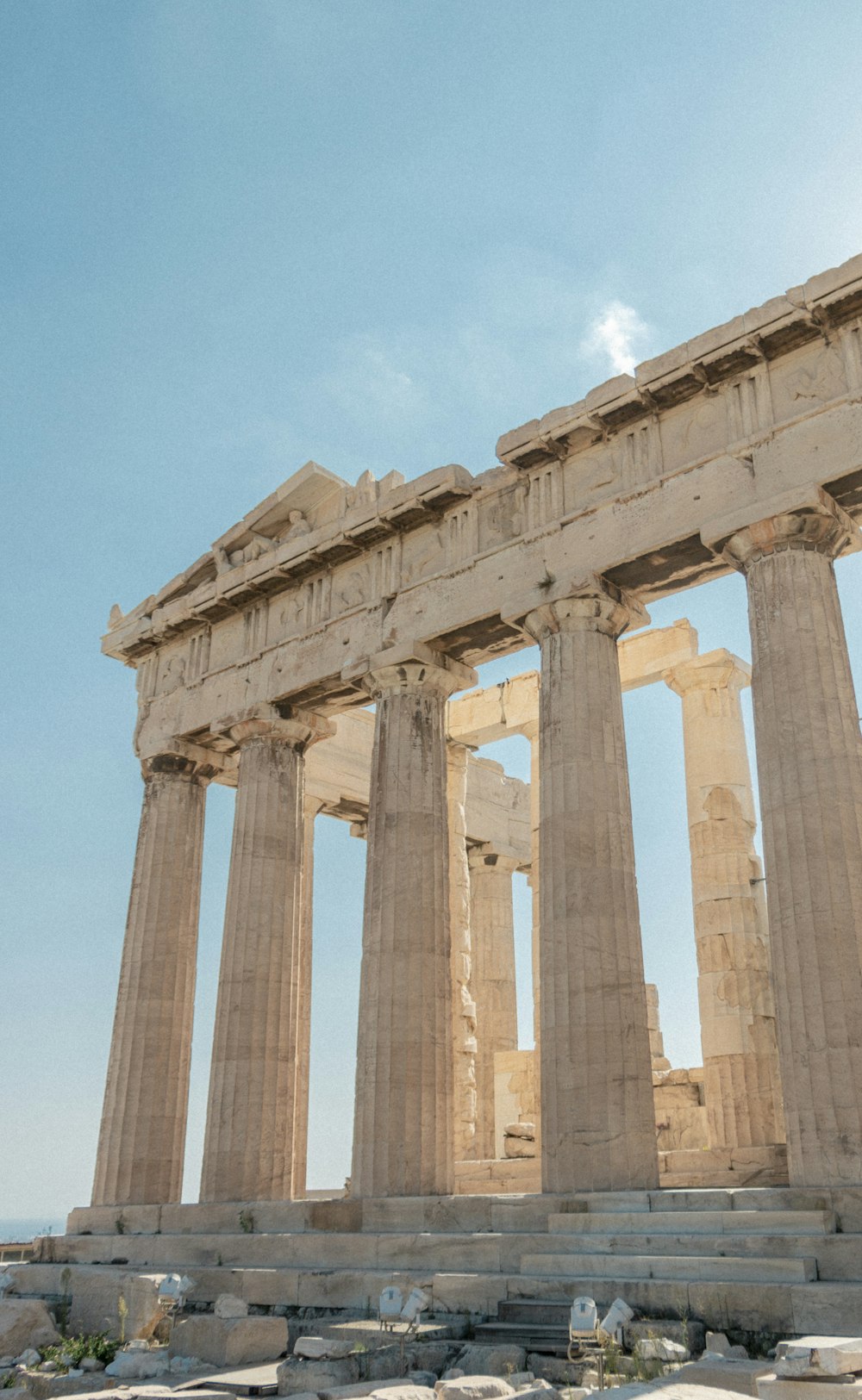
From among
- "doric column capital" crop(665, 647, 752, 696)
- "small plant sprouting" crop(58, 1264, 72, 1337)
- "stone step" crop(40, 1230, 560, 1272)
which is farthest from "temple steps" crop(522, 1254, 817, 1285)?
"doric column capital" crop(665, 647, 752, 696)

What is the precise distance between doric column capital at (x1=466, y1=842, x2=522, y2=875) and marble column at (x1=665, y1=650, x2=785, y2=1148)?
30.8 feet

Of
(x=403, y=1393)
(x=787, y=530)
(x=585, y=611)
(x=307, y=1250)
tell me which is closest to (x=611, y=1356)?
(x=403, y=1393)

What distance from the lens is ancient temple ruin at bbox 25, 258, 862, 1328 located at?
16656 mm

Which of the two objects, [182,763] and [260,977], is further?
[182,763]

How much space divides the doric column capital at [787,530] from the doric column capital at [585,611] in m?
2.16

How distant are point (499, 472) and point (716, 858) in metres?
9.03

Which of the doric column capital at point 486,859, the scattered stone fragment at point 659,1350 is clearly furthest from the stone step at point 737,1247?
the doric column capital at point 486,859

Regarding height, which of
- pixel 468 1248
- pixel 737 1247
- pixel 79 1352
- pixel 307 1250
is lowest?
pixel 79 1352

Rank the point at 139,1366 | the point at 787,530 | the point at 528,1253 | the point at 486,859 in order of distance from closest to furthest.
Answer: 1. the point at 139,1366
2. the point at 528,1253
3. the point at 787,530
4. the point at 486,859

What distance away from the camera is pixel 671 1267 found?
42.4 ft

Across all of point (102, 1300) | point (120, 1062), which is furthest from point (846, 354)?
Answer: point (120, 1062)

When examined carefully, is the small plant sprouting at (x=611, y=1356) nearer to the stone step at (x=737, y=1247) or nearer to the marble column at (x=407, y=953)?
the stone step at (x=737, y=1247)

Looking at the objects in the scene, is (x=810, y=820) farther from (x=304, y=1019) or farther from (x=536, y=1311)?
(x=304, y=1019)

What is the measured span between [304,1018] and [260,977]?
5.67 metres
